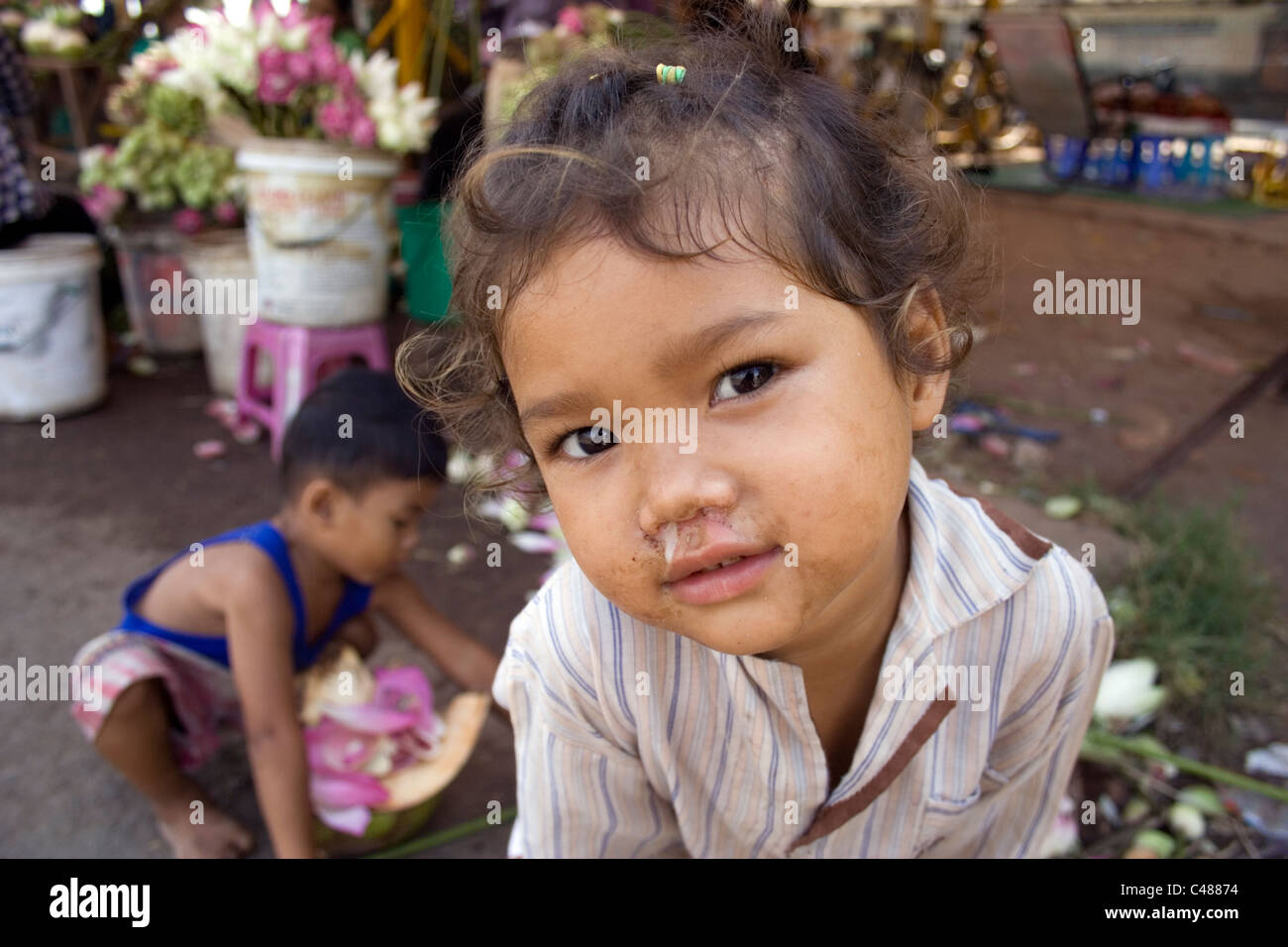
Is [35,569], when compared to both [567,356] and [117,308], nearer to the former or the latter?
[567,356]

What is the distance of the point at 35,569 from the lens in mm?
3178

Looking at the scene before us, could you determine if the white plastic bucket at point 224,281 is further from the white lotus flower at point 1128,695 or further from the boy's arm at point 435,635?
the white lotus flower at point 1128,695

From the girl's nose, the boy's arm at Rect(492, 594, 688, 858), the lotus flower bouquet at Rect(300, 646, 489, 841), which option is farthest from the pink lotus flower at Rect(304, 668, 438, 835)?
the girl's nose

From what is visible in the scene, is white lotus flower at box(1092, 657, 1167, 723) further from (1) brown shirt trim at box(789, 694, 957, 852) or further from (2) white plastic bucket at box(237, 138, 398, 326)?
(2) white plastic bucket at box(237, 138, 398, 326)

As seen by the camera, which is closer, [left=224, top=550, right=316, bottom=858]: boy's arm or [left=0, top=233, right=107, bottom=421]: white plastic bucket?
[left=224, top=550, right=316, bottom=858]: boy's arm

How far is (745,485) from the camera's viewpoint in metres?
1.02

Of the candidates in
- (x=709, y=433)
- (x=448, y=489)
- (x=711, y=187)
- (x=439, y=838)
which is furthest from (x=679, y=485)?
(x=448, y=489)

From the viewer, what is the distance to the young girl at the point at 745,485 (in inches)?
40.6

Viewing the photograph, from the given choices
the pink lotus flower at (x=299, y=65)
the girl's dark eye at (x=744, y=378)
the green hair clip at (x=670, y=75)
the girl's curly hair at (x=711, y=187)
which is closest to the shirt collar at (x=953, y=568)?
the girl's curly hair at (x=711, y=187)

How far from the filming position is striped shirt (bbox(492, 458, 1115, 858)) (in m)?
1.39

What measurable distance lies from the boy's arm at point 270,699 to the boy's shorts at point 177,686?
24 cm

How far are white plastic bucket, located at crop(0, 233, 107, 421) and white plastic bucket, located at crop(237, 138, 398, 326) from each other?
103 cm

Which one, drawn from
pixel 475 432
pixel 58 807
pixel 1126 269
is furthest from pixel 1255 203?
pixel 58 807
